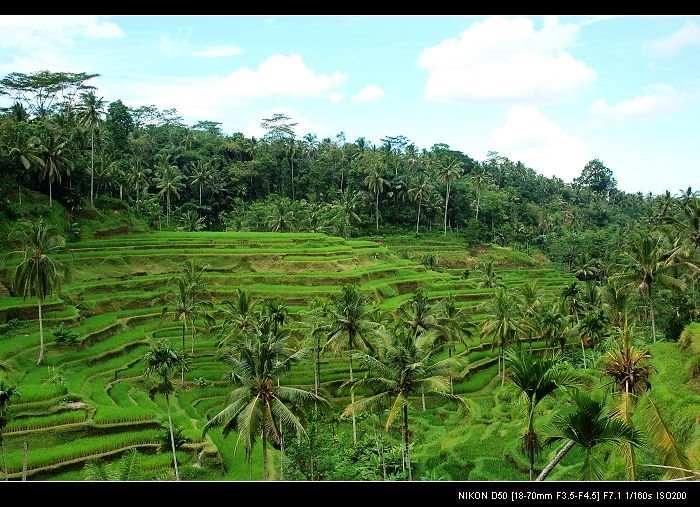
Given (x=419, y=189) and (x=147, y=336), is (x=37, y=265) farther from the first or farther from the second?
(x=419, y=189)

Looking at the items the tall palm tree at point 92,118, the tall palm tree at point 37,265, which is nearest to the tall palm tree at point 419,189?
the tall palm tree at point 92,118

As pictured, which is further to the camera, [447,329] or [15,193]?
[15,193]

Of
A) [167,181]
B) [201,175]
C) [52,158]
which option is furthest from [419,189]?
[52,158]

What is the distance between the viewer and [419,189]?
275 feet

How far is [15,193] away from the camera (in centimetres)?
4509

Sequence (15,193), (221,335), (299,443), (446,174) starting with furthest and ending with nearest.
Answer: (446,174) → (15,193) → (221,335) → (299,443)

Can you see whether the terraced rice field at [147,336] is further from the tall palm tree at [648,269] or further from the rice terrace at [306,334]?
the tall palm tree at [648,269]

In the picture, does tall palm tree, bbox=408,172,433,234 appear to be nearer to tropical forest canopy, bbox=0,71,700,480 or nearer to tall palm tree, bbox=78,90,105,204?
tropical forest canopy, bbox=0,71,700,480

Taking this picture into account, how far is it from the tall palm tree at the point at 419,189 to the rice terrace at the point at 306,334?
13.4 inches

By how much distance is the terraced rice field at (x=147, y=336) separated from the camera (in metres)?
21.2
